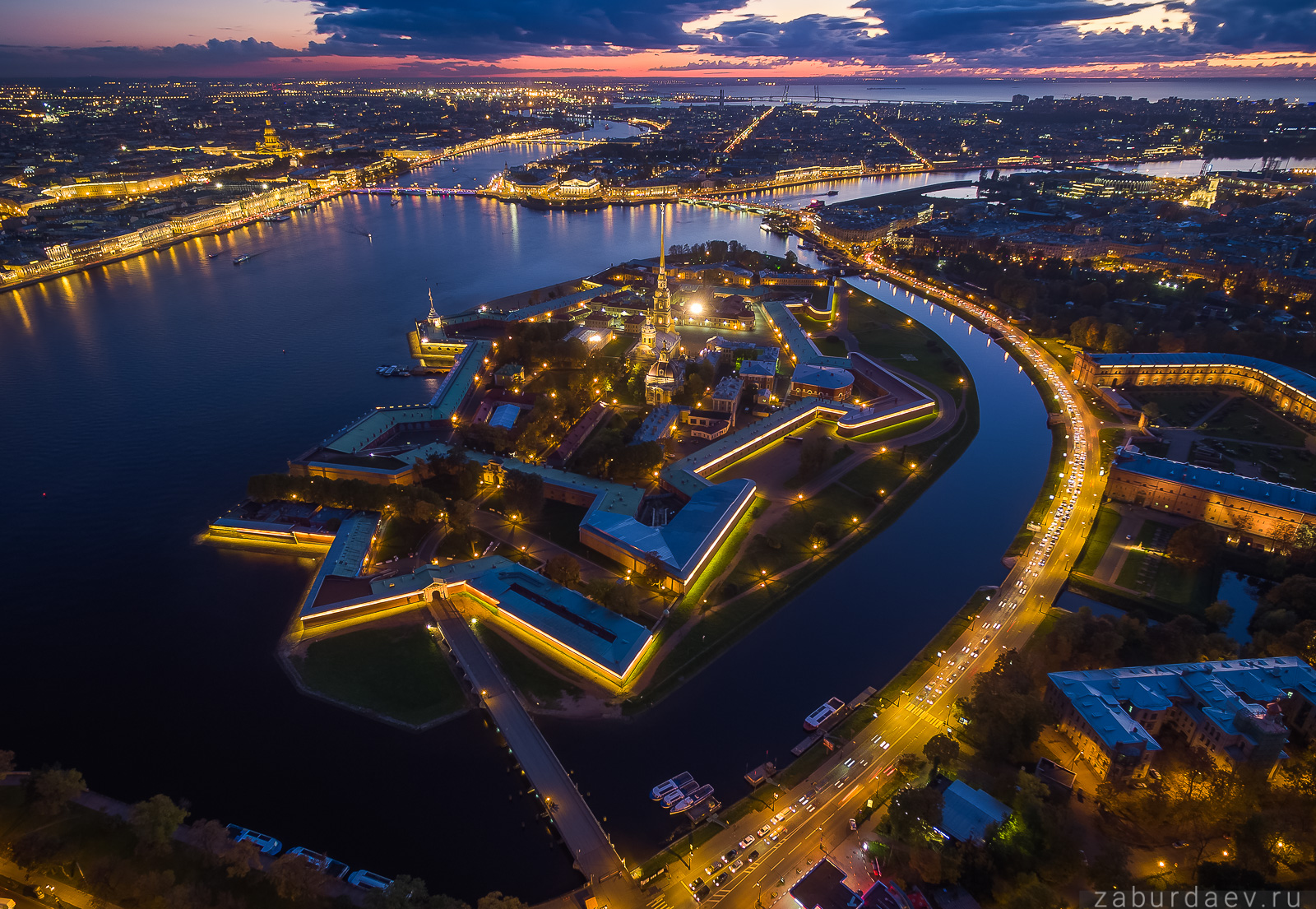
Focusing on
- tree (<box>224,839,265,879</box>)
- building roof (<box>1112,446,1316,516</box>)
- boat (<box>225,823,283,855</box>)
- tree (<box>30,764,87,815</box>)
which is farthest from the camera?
building roof (<box>1112,446,1316,516</box>)

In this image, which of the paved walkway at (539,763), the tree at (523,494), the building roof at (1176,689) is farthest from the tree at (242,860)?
the building roof at (1176,689)

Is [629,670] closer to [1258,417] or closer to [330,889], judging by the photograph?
[330,889]

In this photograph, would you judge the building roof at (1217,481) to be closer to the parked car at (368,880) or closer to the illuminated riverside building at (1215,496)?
the illuminated riverside building at (1215,496)

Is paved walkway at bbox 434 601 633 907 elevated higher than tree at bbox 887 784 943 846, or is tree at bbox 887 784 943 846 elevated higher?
tree at bbox 887 784 943 846

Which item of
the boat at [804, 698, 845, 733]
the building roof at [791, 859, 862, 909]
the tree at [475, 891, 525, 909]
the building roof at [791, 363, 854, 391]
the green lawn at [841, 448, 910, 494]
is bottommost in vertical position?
the boat at [804, 698, 845, 733]

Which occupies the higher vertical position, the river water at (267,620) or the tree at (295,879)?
the tree at (295,879)

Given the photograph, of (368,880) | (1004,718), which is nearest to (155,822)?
(368,880)

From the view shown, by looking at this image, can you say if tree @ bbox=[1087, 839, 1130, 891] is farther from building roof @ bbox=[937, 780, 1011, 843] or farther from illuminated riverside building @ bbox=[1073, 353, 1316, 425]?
illuminated riverside building @ bbox=[1073, 353, 1316, 425]

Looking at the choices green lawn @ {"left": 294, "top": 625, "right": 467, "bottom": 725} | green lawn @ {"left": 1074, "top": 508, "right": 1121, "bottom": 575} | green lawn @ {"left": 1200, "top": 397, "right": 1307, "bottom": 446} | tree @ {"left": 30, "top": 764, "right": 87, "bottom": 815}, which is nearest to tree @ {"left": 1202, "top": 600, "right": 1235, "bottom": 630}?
green lawn @ {"left": 1074, "top": 508, "right": 1121, "bottom": 575}
